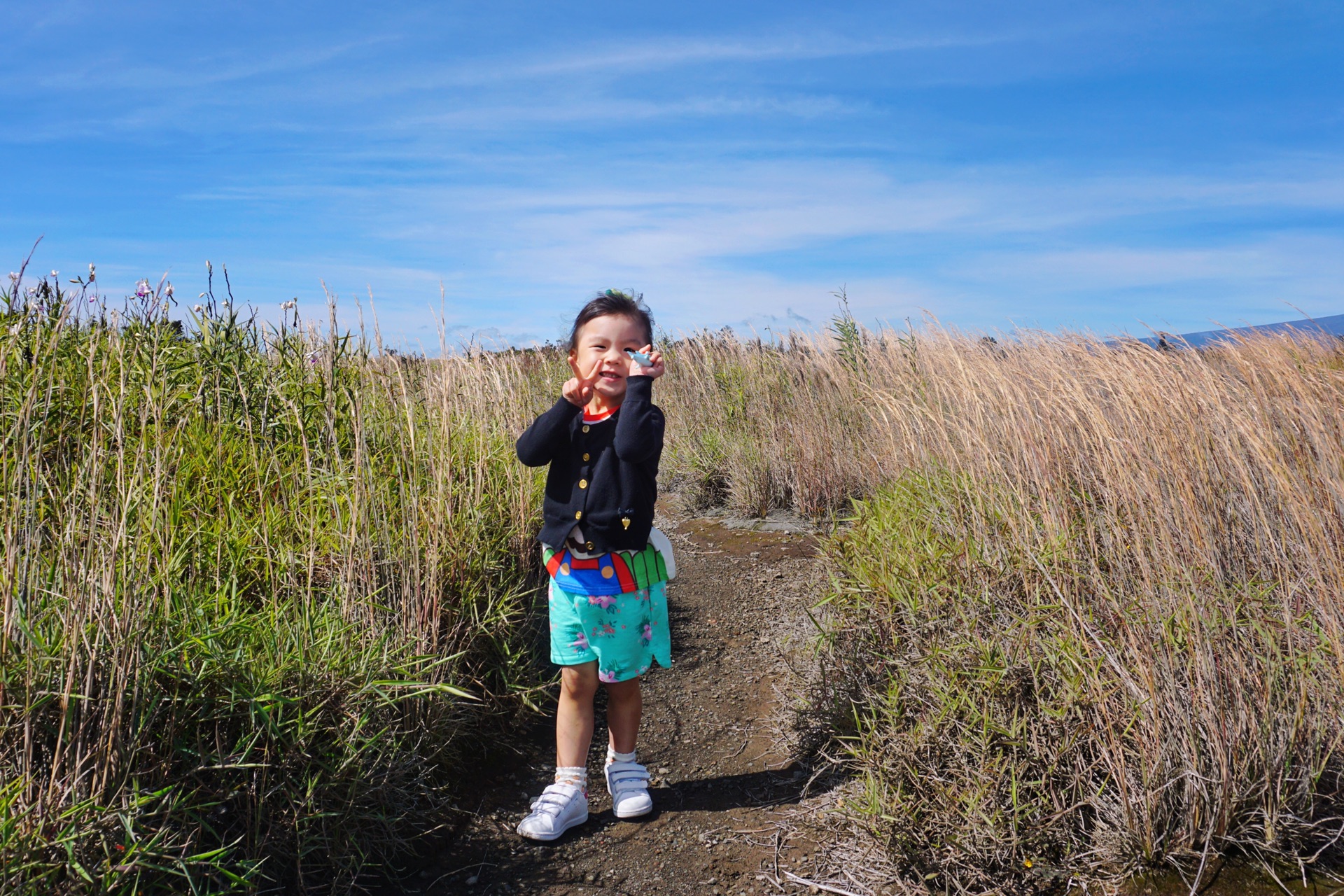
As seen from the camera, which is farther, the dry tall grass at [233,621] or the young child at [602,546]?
the young child at [602,546]

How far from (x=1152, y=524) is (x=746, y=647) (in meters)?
1.79

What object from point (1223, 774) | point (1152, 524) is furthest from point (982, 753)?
point (1152, 524)

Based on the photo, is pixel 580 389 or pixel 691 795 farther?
pixel 691 795

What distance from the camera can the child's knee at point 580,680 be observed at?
2.45m

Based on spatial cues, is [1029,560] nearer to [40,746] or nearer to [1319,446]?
[1319,446]

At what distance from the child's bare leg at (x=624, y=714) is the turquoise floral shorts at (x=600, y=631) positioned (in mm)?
79

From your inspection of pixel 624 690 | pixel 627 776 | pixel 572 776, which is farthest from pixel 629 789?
pixel 624 690

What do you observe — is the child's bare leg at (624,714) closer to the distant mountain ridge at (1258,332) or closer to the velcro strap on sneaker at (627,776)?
the velcro strap on sneaker at (627,776)

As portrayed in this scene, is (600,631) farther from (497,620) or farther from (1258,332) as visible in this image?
(1258,332)

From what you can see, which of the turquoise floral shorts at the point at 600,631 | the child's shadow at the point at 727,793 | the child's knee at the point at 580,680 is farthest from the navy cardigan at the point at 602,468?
the child's shadow at the point at 727,793

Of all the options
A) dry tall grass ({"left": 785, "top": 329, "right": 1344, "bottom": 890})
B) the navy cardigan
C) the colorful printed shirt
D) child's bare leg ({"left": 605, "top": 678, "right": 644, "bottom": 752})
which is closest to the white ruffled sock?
child's bare leg ({"left": 605, "top": 678, "right": 644, "bottom": 752})

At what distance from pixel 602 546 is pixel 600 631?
26 cm

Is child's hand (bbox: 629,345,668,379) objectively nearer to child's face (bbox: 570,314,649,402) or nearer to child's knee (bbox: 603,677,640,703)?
child's face (bbox: 570,314,649,402)

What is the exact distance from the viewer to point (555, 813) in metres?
2.37
